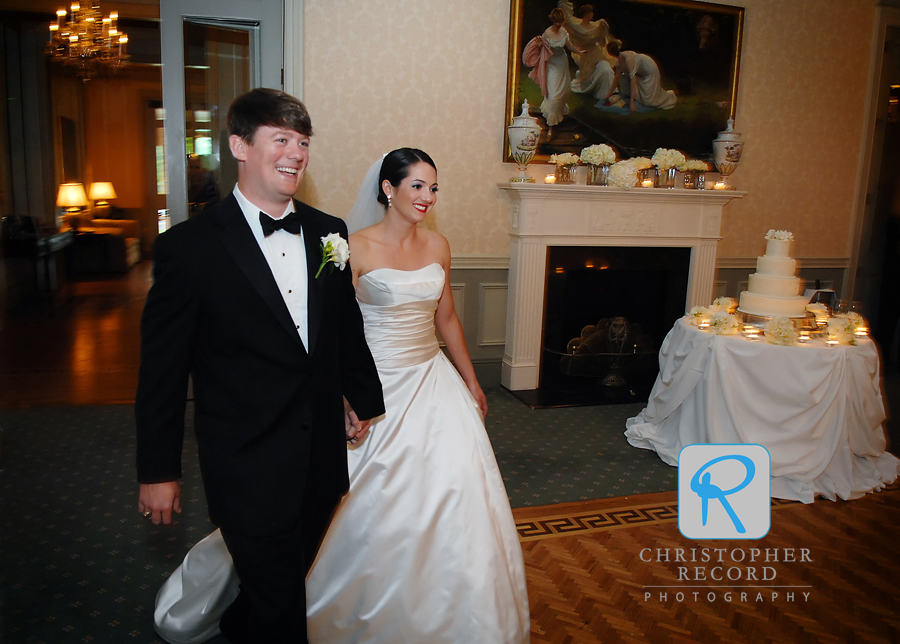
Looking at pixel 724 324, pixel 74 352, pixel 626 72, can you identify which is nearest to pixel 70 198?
pixel 74 352

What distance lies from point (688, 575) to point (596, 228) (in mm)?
3350

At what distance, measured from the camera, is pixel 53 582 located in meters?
2.72

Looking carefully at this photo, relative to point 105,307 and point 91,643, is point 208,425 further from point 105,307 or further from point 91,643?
point 105,307

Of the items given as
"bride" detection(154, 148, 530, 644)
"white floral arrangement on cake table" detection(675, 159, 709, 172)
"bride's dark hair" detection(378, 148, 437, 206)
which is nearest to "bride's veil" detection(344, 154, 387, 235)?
"bride's dark hair" detection(378, 148, 437, 206)

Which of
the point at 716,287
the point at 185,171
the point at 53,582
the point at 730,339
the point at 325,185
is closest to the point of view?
the point at 53,582

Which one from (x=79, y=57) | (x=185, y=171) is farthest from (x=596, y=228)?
(x=79, y=57)

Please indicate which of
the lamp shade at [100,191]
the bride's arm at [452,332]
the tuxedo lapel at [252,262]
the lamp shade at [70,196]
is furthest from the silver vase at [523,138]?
the lamp shade at [100,191]

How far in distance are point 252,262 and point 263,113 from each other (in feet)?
1.26

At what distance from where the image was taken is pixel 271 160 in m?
1.77

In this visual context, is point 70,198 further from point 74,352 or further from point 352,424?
point 352,424

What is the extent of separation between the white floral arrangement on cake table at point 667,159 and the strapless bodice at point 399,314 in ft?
11.7

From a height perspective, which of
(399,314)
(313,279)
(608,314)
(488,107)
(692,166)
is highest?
(488,107)

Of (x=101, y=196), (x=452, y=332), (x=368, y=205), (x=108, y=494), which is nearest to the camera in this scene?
(x=452, y=332)

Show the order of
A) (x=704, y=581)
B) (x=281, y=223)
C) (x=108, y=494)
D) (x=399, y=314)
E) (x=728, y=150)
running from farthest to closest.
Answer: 1. (x=728, y=150)
2. (x=108, y=494)
3. (x=704, y=581)
4. (x=399, y=314)
5. (x=281, y=223)
